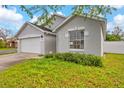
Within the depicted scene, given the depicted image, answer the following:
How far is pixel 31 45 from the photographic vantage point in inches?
730

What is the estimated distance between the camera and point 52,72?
6.70 meters

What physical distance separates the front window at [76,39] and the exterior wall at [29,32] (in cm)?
414

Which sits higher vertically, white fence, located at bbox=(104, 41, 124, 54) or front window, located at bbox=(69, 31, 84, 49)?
front window, located at bbox=(69, 31, 84, 49)

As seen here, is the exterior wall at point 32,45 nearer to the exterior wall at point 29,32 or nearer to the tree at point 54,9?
the exterior wall at point 29,32

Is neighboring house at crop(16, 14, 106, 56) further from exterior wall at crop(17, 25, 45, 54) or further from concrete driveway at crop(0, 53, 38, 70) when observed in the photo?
concrete driveway at crop(0, 53, 38, 70)

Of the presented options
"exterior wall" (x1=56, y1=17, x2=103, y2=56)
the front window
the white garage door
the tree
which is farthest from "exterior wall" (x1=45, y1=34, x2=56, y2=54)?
the tree

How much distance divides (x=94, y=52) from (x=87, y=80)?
7.56m

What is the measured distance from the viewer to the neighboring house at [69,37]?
13.0m

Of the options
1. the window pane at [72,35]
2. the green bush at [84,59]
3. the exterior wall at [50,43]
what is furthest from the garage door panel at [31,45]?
Result: the green bush at [84,59]

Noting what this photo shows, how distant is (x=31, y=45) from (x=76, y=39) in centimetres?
662

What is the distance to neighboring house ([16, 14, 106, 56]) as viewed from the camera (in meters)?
13.0

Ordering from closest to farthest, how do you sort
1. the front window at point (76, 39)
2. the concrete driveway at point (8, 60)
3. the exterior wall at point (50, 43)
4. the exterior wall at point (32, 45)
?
1. the concrete driveway at point (8, 60)
2. the front window at point (76, 39)
3. the exterior wall at point (50, 43)
4. the exterior wall at point (32, 45)
